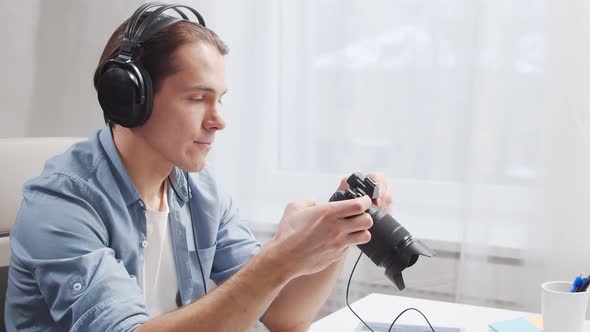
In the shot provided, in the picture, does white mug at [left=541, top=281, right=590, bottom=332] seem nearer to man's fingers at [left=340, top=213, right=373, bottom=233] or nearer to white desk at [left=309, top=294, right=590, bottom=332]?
white desk at [left=309, top=294, right=590, bottom=332]

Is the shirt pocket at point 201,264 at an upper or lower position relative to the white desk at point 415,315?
upper

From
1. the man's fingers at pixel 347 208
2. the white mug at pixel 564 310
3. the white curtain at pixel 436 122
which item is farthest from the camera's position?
the white curtain at pixel 436 122

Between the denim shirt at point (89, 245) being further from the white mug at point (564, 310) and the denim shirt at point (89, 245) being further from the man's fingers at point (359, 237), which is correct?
the white mug at point (564, 310)

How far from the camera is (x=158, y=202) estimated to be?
1.36 meters

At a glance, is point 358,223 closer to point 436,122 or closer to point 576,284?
point 576,284

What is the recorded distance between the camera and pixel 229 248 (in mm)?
1460

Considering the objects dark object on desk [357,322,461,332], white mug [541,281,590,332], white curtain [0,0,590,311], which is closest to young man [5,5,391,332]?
dark object on desk [357,322,461,332]

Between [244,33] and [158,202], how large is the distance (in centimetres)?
82

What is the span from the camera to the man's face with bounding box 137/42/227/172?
1.23m

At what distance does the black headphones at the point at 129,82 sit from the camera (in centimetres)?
115

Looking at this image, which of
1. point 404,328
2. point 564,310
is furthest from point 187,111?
point 564,310

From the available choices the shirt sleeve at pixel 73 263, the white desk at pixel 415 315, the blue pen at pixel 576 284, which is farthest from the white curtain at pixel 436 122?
the shirt sleeve at pixel 73 263

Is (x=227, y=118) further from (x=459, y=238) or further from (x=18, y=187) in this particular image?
(x=18, y=187)

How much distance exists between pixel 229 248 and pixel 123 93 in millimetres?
453
